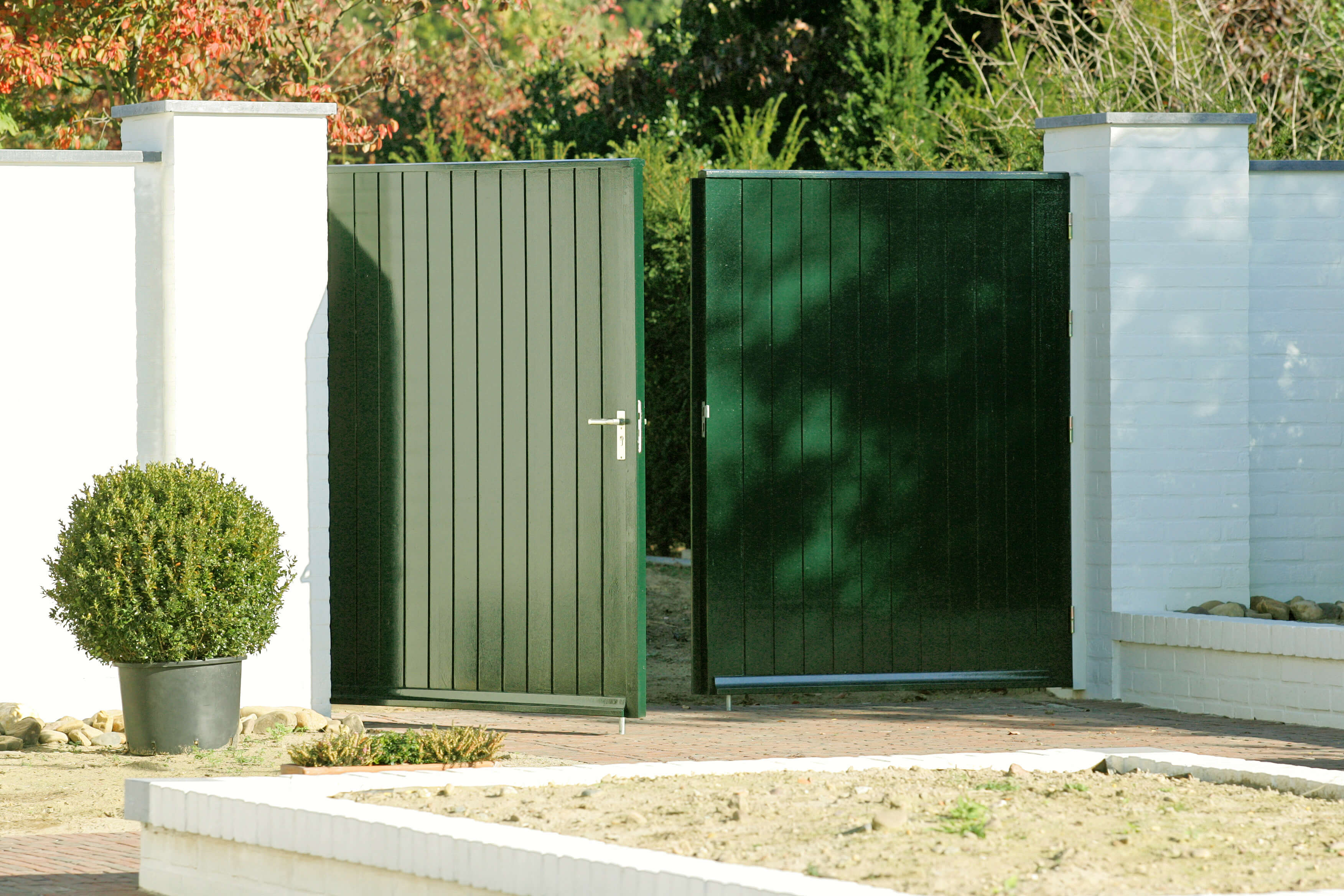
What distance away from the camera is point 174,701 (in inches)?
272

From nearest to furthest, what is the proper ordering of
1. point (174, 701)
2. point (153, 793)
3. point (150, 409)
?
point (153, 793) < point (174, 701) < point (150, 409)

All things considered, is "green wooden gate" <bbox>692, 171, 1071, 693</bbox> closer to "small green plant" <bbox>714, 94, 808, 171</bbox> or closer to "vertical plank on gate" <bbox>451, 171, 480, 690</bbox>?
"vertical plank on gate" <bbox>451, 171, 480, 690</bbox>

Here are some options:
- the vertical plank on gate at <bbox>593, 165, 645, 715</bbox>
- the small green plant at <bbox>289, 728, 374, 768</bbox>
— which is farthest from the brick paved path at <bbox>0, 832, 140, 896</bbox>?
the vertical plank on gate at <bbox>593, 165, 645, 715</bbox>

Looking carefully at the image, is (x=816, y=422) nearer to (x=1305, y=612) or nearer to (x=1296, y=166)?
(x=1305, y=612)

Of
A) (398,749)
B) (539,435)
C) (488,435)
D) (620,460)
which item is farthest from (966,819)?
(488,435)

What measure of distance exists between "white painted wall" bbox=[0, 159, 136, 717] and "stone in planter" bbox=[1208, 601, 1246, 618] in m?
5.28

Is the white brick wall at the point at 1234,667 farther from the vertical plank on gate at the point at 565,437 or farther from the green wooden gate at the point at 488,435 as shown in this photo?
the vertical plank on gate at the point at 565,437

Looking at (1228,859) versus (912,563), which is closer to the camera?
(1228,859)

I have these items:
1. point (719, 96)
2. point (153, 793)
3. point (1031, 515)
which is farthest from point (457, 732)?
point (719, 96)

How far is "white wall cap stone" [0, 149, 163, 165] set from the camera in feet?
24.9

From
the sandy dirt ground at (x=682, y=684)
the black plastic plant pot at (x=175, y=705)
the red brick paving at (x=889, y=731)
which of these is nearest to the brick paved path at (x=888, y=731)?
the red brick paving at (x=889, y=731)

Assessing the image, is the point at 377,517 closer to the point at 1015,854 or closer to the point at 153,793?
the point at 153,793

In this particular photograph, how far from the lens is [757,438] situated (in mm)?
8344

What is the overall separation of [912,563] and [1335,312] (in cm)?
261
